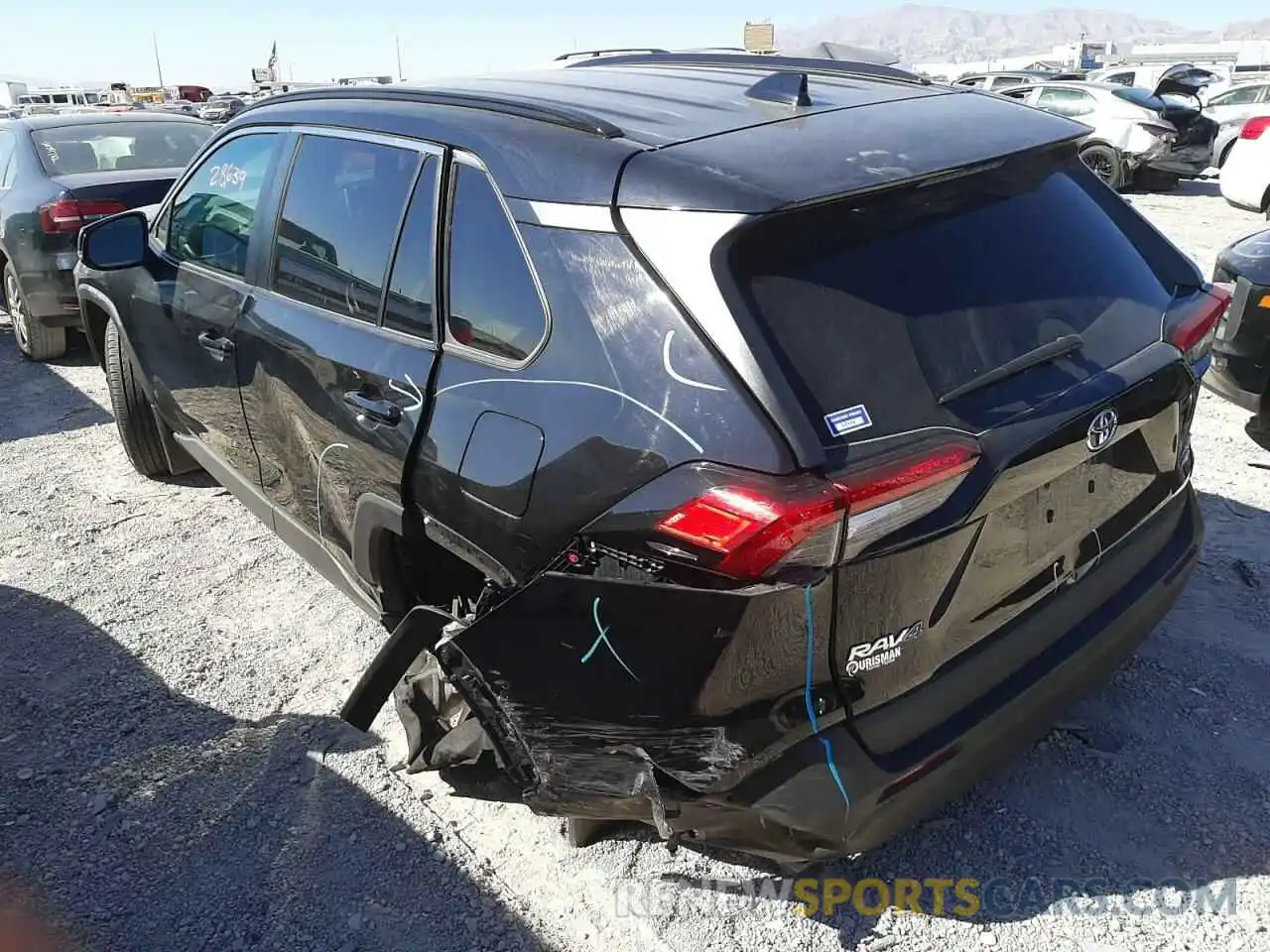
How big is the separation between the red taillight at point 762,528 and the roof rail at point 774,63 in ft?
5.85

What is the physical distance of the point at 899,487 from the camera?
174 centimetres

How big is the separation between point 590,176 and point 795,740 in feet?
3.92

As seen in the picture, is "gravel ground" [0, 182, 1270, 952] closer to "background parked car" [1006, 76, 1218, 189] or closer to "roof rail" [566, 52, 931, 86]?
"roof rail" [566, 52, 931, 86]

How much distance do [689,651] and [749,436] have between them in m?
0.42

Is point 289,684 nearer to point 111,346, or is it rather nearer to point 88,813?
point 88,813

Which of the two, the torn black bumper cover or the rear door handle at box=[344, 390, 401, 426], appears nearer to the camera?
the torn black bumper cover

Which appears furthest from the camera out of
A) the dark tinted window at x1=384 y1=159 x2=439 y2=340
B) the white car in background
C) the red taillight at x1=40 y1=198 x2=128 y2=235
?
the white car in background

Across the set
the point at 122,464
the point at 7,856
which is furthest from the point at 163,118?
the point at 7,856

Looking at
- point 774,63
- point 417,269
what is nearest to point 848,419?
point 417,269

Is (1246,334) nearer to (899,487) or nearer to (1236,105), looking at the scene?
(899,487)

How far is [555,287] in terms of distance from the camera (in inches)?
80.9

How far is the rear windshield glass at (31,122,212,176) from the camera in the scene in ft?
22.4

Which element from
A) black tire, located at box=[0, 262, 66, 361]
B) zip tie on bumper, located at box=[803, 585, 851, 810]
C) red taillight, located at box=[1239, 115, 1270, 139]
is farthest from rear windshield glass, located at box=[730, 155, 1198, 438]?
red taillight, located at box=[1239, 115, 1270, 139]

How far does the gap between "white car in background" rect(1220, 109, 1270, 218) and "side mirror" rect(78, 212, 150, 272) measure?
31.7 ft
